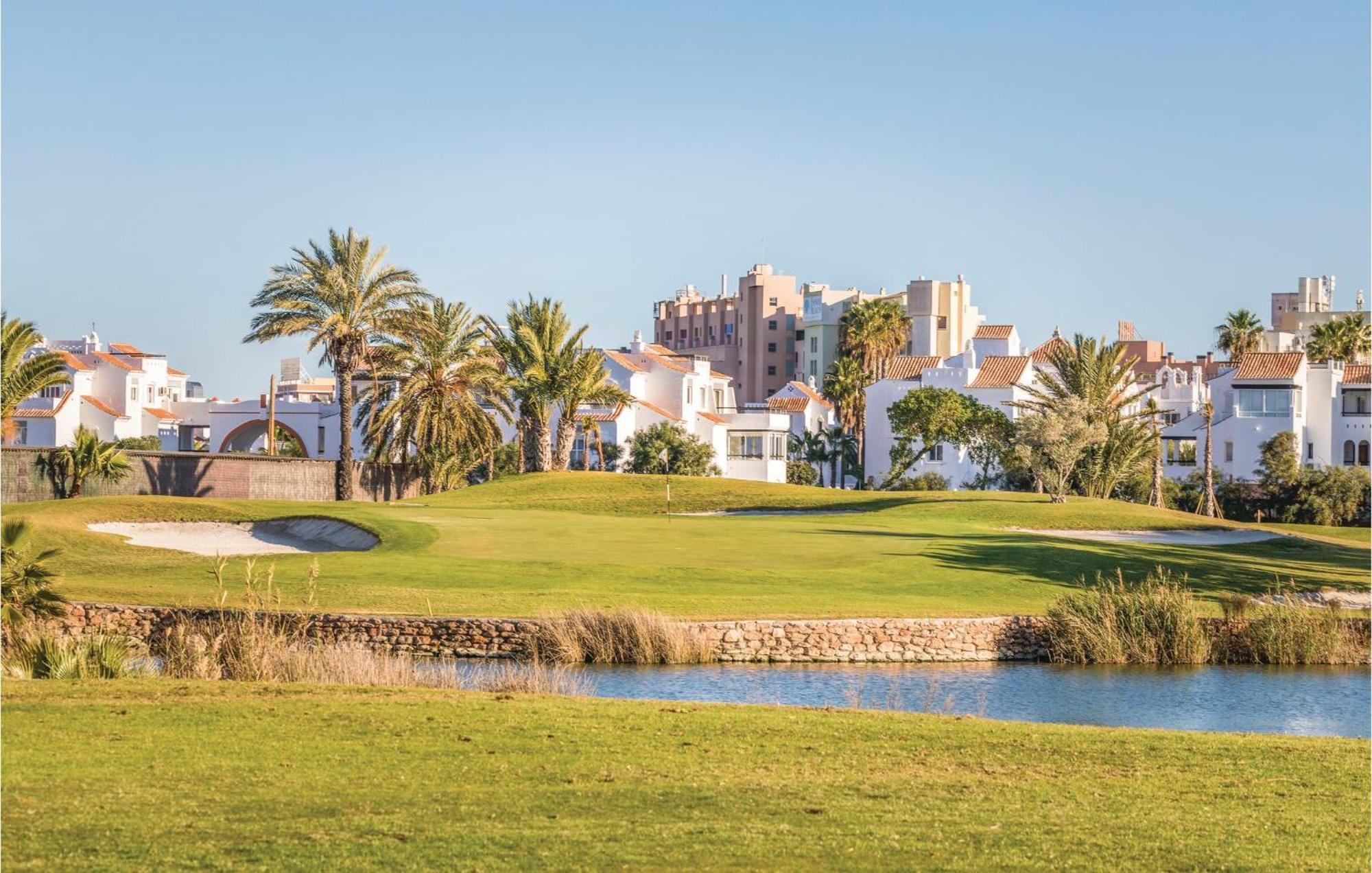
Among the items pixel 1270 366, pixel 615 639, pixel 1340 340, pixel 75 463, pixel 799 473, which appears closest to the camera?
pixel 615 639

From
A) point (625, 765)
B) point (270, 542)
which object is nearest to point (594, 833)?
point (625, 765)

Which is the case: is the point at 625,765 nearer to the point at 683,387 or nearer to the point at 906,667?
the point at 906,667

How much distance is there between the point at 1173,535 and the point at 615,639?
28.3 metres

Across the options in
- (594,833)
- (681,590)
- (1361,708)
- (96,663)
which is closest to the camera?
(594,833)

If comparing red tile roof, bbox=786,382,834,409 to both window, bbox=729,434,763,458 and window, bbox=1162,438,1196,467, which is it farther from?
window, bbox=1162,438,1196,467

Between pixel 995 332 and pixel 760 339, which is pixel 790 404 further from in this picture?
pixel 760 339

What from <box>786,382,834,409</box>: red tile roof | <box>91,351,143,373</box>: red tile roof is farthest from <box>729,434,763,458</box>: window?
<box>91,351,143,373</box>: red tile roof

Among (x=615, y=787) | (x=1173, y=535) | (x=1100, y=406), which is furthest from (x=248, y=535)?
(x=1100, y=406)

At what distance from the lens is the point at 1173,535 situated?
49031mm

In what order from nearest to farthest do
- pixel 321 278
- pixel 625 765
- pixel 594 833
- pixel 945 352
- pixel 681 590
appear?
pixel 594 833
pixel 625 765
pixel 681 590
pixel 321 278
pixel 945 352

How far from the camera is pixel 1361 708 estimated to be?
2339 centimetres

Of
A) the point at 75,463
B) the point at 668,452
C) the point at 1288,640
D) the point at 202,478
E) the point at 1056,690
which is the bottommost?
the point at 1056,690

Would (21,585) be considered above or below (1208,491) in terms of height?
below

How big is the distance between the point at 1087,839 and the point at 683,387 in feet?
284
